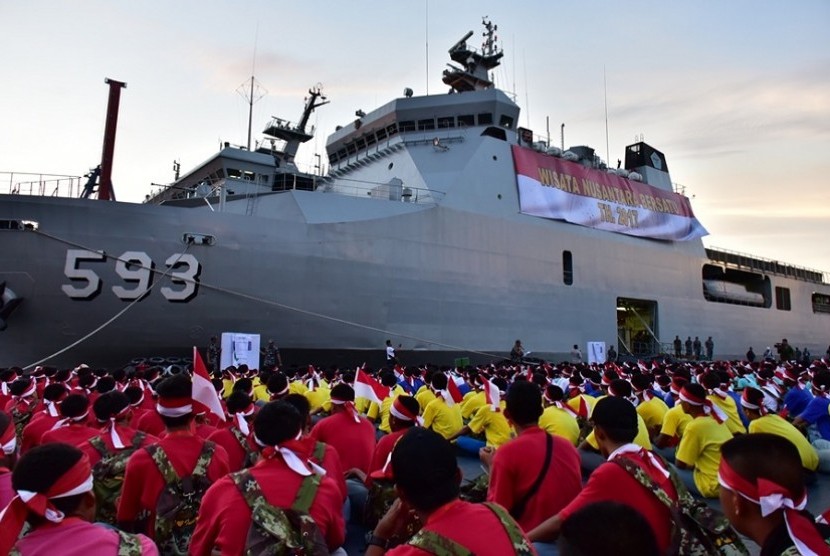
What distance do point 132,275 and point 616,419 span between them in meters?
12.2

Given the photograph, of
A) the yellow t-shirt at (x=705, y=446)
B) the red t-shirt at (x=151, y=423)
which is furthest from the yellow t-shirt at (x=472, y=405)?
the red t-shirt at (x=151, y=423)

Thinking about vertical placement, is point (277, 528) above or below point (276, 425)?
below

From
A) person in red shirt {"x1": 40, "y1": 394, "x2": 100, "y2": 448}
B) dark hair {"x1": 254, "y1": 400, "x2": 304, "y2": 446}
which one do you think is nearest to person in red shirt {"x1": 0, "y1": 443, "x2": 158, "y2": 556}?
dark hair {"x1": 254, "y1": 400, "x2": 304, "y2": 446}

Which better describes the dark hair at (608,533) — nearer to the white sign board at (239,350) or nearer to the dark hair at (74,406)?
the dark hair at (74,406)

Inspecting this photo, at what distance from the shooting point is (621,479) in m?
2.38

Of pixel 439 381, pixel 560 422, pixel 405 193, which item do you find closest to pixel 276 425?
pixel 560 422

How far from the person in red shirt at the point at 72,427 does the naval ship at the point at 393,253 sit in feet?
30.6

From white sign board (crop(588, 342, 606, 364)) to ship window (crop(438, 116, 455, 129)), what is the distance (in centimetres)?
826

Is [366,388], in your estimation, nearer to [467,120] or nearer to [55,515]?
[55,515]

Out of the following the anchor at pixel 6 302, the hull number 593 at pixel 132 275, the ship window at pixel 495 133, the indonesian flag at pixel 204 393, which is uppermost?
the ship window at pixel 495 133

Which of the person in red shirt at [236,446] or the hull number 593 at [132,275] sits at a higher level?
the hull number 593 at [132,275]

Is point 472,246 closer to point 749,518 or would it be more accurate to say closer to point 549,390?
point 549,390

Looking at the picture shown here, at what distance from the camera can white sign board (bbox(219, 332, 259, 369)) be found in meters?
12.4

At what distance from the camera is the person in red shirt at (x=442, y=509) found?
1677mm
